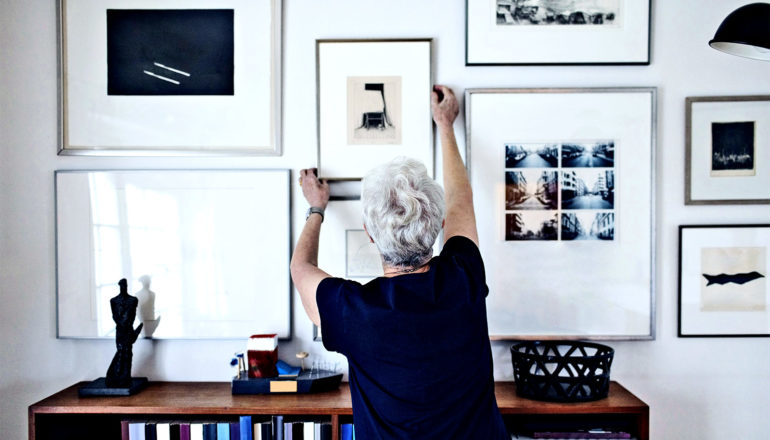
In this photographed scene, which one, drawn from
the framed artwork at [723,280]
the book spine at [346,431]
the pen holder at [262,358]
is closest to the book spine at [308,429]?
the book spine at [346,431]

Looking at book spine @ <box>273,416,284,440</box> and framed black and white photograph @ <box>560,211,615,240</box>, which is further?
framed black and white photograph @ <box>560,211,615,240</box>

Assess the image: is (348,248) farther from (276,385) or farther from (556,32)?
(556,32)

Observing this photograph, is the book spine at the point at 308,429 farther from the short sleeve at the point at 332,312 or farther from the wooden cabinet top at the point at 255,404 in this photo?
the short sleeve at the point at 332,312

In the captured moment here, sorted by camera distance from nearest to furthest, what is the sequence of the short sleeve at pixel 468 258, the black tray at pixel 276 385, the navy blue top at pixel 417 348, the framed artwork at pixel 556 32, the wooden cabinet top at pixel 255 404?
the navy blue top at pixel 417 348 → the short sleeve at pixel 468 258 → the wooden cabinet top at pixel 255 404 → the black tray at pixel 276 385 → the framed artwork at pixel 556 32

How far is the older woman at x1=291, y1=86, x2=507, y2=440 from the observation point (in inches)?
50.8

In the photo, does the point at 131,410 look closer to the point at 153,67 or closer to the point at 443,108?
the point at 153,67

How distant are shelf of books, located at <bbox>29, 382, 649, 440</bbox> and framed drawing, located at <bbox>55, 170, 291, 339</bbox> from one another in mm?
306

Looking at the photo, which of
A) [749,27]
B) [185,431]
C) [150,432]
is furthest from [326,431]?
[749,27]

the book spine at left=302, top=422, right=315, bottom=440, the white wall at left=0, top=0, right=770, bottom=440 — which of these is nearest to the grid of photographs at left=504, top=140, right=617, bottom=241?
the white wall at left=0, top=0, right=770, bottom=440

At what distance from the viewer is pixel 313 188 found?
197 centimetres

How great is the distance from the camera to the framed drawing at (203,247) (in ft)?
6.77

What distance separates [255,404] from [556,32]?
1782mm

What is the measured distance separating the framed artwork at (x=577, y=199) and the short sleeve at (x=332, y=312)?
85cm

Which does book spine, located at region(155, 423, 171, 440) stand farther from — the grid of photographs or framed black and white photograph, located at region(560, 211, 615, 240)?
framed black and white photograph, located at region(560, 211, 615, 240)
